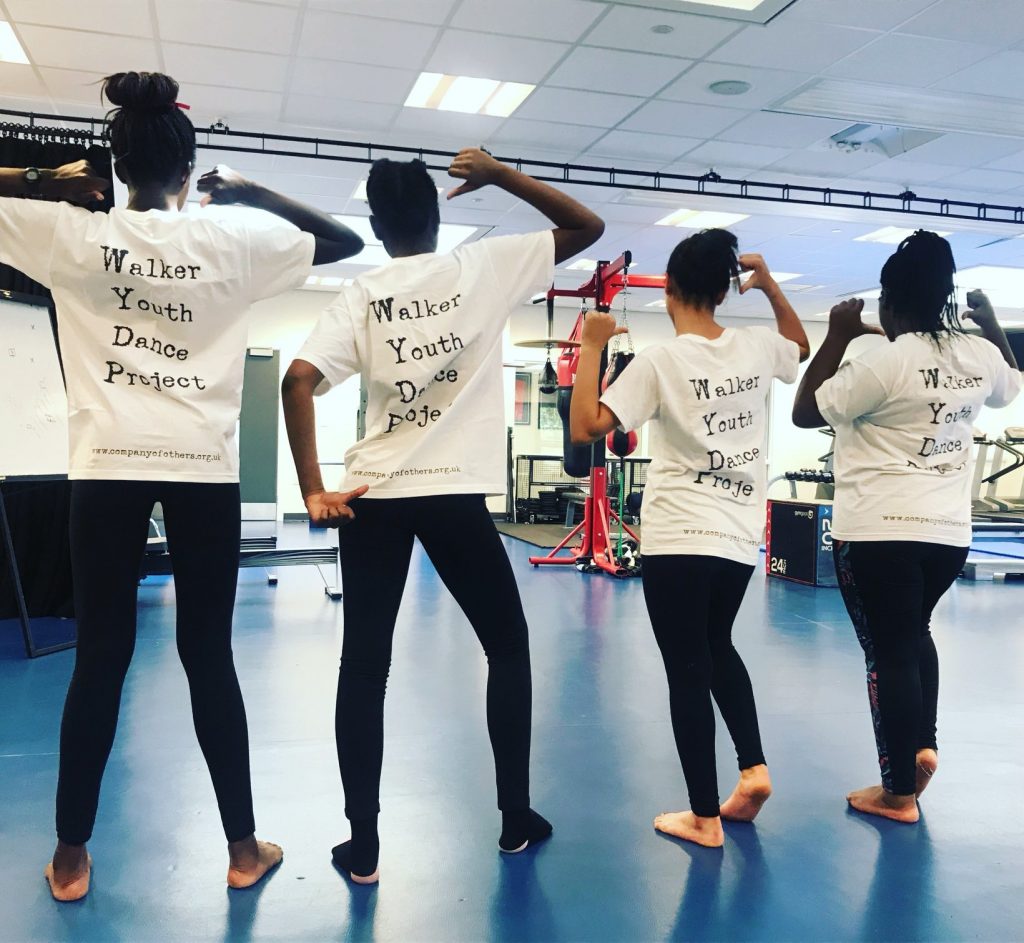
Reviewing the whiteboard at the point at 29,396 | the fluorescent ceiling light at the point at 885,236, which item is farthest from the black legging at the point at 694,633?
the fluorescent ceiling light at the point at 885,236

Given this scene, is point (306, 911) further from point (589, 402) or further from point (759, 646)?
point (759, 646)

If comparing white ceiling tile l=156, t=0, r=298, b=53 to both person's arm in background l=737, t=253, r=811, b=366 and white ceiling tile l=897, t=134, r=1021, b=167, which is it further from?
white ceiling tile l=897, t=134, r=1021, b=167

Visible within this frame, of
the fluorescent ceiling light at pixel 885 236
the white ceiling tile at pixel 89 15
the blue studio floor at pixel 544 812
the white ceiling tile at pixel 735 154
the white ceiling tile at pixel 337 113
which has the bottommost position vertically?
the blue studio floor at pixel 544 812

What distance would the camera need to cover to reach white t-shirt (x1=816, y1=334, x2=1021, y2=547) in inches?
71.3

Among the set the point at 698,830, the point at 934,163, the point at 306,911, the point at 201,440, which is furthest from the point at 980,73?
the point at 306,911

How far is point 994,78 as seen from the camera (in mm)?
4680

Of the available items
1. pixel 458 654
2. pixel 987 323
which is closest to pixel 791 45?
pixel 987 323

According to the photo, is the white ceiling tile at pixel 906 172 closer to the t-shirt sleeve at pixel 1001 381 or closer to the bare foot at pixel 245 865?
the t-shirt sleeve at pixel 1001 381

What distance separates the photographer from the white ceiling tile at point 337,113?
17.0 feet

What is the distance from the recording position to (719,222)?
7.64 metres

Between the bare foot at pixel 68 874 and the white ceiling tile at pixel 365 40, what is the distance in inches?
151

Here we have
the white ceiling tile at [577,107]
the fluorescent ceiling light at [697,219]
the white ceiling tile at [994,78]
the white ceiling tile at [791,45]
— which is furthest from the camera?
the fluorescent ceiling light at [697,219]

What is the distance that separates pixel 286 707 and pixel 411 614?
1.61 metres

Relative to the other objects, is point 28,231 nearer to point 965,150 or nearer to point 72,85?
point 72,85
